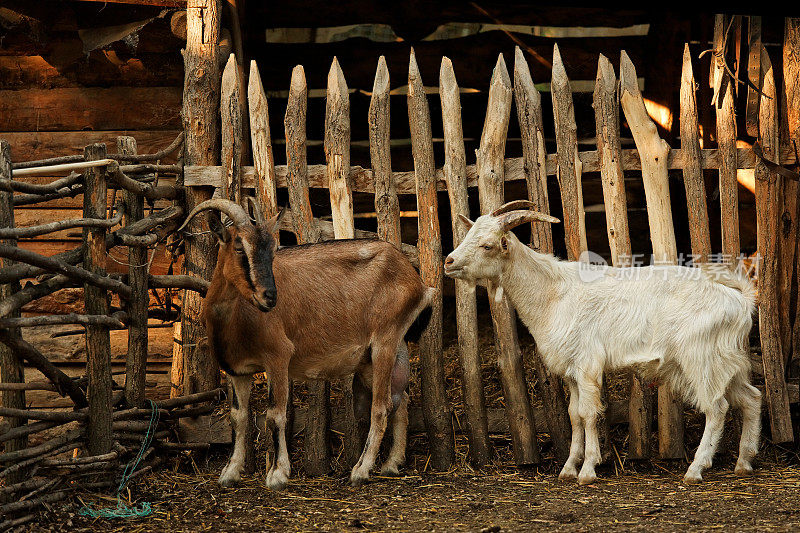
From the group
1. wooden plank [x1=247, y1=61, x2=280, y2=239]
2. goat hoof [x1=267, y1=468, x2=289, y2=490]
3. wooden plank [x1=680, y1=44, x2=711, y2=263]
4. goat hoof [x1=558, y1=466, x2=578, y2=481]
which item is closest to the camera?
goat hoof [x1=267, y1=468, x2=289, y2=490]

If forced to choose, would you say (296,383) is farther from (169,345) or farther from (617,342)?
(617,342)

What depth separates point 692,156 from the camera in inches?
234

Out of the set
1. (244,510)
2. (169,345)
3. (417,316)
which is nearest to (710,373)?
(417,316)

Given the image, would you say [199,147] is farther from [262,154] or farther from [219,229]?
[219,229]

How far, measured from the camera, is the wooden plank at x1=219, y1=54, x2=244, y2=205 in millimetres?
6191

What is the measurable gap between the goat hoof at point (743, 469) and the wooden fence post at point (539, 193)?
1.15 meters

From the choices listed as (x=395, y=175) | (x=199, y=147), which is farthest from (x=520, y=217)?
(x=199, y=147)

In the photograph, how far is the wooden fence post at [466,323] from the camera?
6008 millimetres

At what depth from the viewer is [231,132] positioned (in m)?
6.23

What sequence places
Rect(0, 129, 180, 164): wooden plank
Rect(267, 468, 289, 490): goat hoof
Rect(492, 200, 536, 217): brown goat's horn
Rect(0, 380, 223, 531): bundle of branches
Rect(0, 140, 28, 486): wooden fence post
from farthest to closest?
Rect(0, 129, 180, 164): wooden plank, Rect(492, 200, 536, 217): brown goat's horn, Rect(267, 468, 289, 490): goat hoof, Rect(0, 140, 28, 486): wooden fence post, Rect(0, 380, 223, 531): bundle of branches

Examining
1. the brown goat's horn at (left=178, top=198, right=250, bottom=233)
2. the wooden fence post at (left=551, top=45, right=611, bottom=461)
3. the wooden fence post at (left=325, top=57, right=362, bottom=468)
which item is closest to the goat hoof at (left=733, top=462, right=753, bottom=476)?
the wooden fence post at (left=551, top=45, right=611, bottom=461)

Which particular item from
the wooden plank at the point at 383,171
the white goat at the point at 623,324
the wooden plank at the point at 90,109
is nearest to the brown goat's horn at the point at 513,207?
the white goat at the point at 623,324

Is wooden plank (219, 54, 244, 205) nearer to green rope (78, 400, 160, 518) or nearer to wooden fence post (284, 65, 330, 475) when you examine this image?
wooden fence post (284, 65, 330, 475)

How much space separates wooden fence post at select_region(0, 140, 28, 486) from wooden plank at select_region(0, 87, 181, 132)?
311 cm
